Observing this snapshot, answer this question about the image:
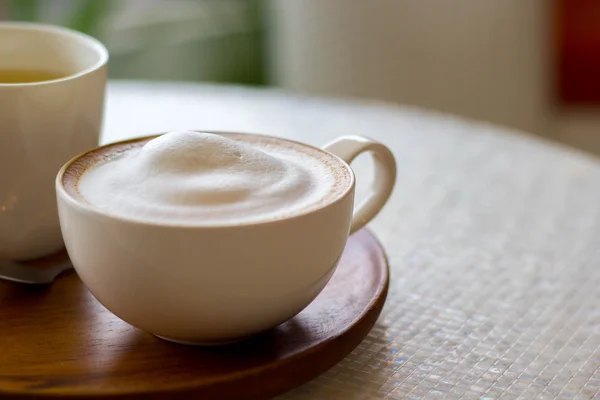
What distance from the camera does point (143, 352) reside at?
434 mm

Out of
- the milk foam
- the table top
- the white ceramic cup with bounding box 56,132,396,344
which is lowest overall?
the table top

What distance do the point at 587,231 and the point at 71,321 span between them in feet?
1.46

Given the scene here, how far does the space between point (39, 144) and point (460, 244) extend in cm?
35

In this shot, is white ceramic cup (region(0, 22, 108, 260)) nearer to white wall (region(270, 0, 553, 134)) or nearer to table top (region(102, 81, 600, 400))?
table top (region(102, 81, 600, 400))

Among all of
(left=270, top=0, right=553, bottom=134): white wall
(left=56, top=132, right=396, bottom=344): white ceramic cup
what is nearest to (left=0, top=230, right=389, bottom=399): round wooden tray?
(left=56, top=132, right=396, bottom=344): white ceramic cup

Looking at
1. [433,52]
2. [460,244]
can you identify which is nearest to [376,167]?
[460,244]

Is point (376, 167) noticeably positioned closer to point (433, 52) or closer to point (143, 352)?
point (143, 352)

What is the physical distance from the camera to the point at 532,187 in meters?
0.78

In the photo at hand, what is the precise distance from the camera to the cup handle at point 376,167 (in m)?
0.52

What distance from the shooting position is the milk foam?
0.40 metres

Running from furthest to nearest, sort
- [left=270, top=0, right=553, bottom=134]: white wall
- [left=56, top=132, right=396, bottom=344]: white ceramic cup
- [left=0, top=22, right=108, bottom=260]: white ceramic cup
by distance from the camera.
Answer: [left=270, top=0, right=553, bottom=134]: white wall < [left=0, top=22, right=108, bottom=260]: white ceramic cup < [left=56, top=132, right=396, bottom=344]: white ceramic cup

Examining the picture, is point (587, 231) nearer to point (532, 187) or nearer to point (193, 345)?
point (532, 187)

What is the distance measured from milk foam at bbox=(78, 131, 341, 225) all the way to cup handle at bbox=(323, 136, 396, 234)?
0.17 ft

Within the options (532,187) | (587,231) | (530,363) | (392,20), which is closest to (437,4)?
(392,20)
